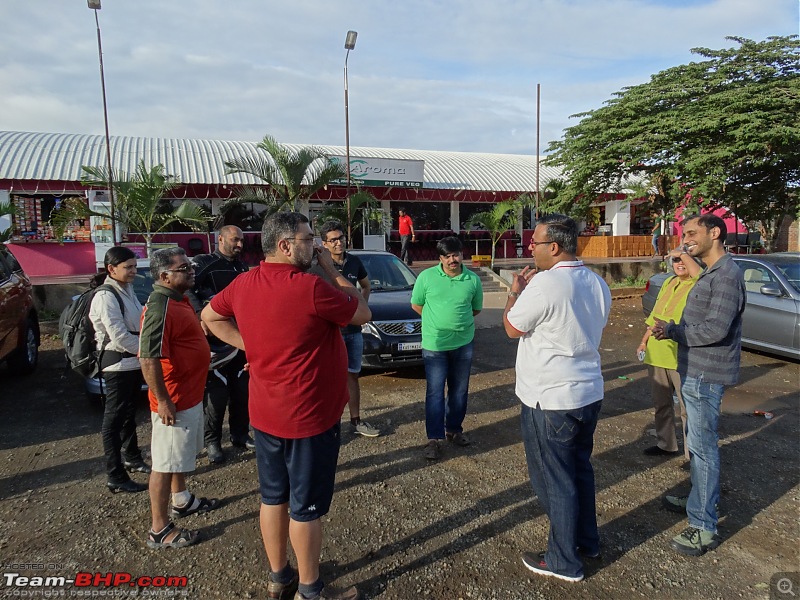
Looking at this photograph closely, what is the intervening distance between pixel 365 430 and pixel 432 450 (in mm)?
754

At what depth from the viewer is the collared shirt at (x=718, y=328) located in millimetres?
2818

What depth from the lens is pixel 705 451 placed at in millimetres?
2838

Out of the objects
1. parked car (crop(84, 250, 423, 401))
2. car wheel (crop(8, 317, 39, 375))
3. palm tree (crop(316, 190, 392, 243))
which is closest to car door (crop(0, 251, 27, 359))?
car wheel (crop(8, 317, 39, 375))

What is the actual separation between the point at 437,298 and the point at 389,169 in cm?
1489

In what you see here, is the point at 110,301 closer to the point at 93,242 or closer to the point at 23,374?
the point at 23,374

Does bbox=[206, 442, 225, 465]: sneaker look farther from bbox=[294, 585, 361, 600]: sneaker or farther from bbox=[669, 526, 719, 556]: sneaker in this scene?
bbox=[669, 526, 719, 556]: sneaker

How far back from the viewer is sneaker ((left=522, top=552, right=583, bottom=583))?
2.59m

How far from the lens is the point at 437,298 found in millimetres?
4176

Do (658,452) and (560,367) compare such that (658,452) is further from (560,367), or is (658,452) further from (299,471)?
(299,471)

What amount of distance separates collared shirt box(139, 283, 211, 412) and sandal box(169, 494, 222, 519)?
2.43 ft

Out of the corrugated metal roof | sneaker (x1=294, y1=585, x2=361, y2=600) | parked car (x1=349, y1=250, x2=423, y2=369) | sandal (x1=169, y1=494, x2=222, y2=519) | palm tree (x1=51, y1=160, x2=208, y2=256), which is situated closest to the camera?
sneaker (x1=294, y1=585, x2=361, y2=600)

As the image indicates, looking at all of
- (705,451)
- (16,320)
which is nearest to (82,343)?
(16,320)

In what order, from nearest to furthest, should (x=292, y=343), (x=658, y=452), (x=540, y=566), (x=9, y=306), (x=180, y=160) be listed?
(x=292, y=343) < (x=540, y=566) < (x=658, y=452) < (x=9, y=306) < (x=180, y=160)

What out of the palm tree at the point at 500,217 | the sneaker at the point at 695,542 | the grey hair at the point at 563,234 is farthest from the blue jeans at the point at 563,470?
the palm tree at the point at 500,217
